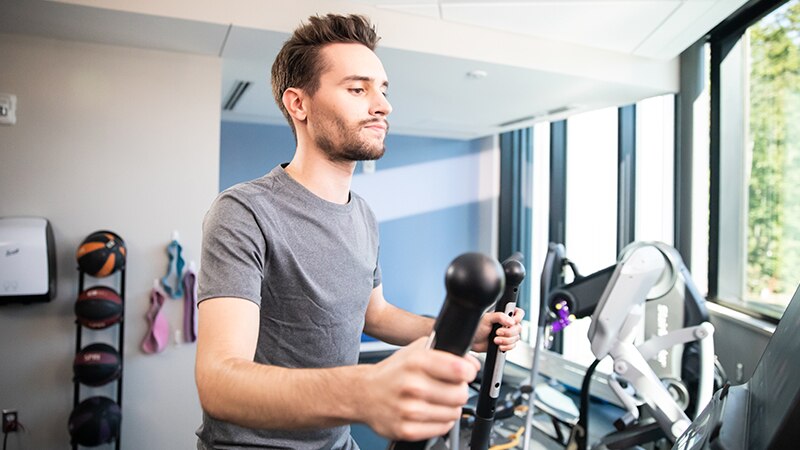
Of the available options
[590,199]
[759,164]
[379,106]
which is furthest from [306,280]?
[590,199]

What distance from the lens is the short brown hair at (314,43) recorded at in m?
1.29

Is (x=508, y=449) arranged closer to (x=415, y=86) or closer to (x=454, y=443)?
(x=454, y=443)

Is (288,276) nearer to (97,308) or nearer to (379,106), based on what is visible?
(379,106)

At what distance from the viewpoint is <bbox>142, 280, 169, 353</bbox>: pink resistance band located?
9.16ft

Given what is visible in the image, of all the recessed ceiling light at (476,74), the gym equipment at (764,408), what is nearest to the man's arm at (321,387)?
the gym equipment at (764,408)

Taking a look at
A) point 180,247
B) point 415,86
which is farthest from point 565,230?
point 180,247

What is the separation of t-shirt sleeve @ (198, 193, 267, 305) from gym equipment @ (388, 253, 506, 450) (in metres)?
0.53

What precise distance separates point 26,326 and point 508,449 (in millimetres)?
2622

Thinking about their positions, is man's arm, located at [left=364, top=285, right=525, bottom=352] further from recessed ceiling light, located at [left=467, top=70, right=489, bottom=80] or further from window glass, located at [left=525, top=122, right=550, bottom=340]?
window glass, located at [left=525, top=122, right=550, bottom=340]

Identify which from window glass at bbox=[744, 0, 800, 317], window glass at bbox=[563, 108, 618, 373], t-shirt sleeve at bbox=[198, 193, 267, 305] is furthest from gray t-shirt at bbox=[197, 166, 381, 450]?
window glass at bbox=[563, 108, 618, 373]

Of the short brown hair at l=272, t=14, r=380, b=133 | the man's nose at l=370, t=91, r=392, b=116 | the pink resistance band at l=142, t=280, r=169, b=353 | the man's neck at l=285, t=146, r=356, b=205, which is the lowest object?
the pink resistance band at l=142, t=280, r=169, b=353

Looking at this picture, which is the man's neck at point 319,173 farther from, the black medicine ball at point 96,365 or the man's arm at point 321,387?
the black medicine ball at point 96,365

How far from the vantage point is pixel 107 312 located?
2.55 metres

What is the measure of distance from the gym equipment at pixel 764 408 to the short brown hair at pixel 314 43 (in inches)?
39.2
